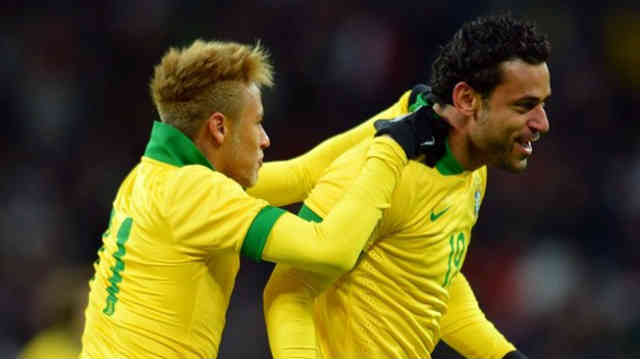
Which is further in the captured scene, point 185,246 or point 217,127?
point 217,127

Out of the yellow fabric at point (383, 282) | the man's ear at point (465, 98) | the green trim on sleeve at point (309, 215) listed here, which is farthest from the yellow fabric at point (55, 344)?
the man's ear at point (465, 98)

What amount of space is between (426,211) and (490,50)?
522 mm

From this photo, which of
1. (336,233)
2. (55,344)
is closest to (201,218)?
(336,233)

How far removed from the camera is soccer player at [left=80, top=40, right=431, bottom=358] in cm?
266

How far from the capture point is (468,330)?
3445 millimetres

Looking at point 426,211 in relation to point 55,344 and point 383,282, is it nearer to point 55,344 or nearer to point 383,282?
point 383,282

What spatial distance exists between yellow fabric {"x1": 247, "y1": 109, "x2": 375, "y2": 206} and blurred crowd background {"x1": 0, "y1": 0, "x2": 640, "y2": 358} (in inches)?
123

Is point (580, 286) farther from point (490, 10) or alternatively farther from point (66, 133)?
point (66, 133)

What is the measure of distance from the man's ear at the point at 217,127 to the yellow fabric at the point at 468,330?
1078 mm

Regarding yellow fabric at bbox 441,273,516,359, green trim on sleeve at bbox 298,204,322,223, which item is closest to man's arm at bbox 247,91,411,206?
green trim on sleeve at bbox 298,204,322,223

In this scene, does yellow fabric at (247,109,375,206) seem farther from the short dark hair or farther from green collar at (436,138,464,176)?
the short dark hair

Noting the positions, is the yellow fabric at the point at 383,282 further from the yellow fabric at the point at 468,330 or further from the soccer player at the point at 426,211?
the yellow fabric at the point at 468,330

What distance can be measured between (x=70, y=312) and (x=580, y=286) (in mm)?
3528

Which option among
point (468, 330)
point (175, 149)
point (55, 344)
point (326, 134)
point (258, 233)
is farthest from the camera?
point (326, 134)
